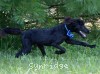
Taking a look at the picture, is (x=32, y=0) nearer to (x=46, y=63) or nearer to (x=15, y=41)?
(x=46, y=63)

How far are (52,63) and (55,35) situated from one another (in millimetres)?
1163

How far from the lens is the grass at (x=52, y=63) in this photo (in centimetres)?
639

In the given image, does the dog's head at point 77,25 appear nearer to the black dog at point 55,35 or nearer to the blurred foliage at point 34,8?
the black dog at point 55,35

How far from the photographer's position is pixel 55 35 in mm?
8258

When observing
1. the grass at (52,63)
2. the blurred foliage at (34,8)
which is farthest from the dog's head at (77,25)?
the grass at (52,63)

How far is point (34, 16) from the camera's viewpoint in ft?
26.1

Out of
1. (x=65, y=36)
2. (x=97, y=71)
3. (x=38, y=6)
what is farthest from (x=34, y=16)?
(x=97, y=71)

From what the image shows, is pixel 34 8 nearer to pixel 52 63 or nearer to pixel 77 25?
pixel 77 25

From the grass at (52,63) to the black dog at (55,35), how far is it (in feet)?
0.91

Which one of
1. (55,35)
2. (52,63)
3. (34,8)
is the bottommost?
(52,63)

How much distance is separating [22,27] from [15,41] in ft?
1.71

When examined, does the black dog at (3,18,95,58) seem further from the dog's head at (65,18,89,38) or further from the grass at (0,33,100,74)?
the grass at (0,33,100,74)

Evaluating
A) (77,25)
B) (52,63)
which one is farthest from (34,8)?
(52,63)

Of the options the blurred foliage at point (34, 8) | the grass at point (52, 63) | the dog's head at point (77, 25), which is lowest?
the grass at point (52, 63)
